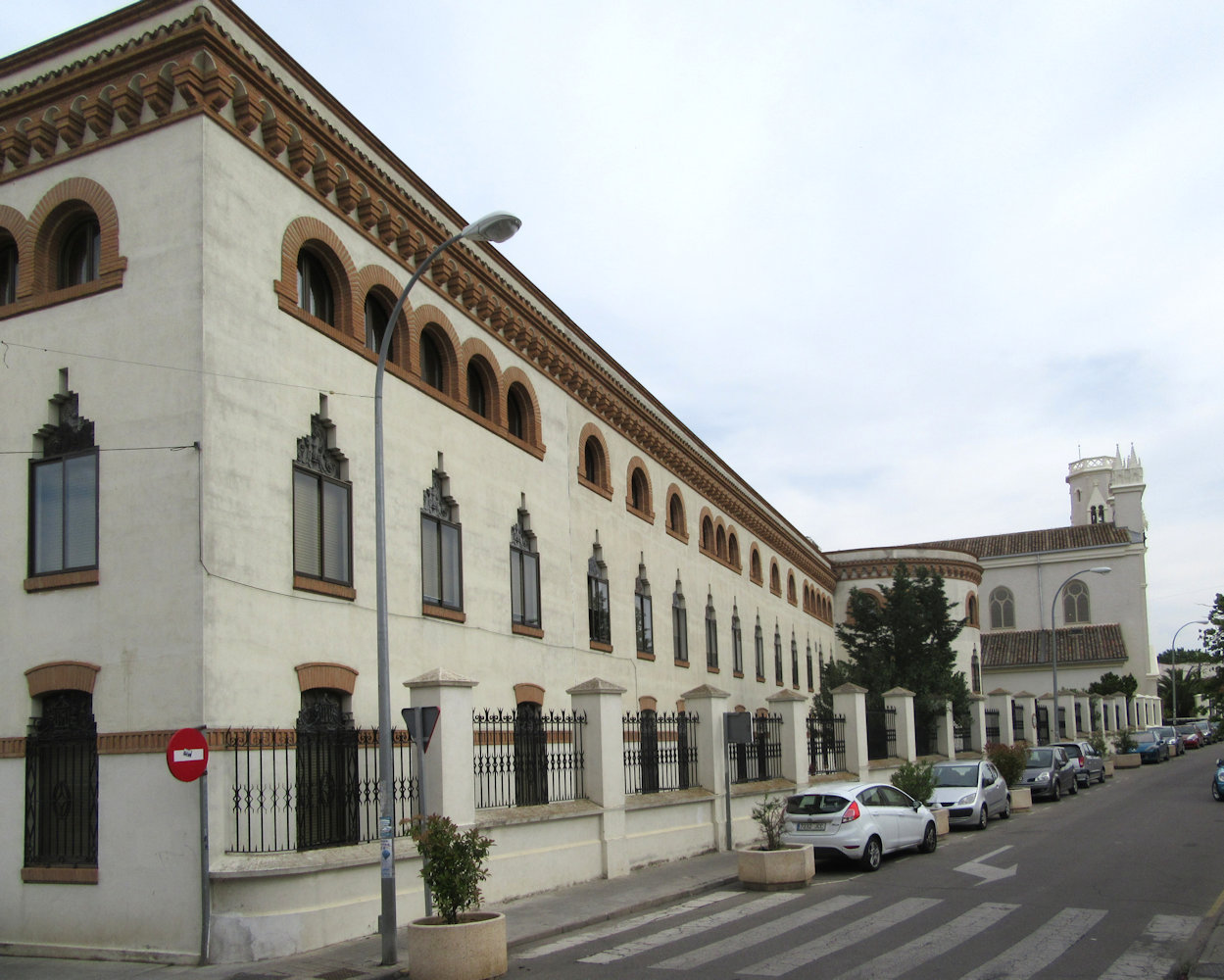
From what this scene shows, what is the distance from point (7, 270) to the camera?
15.8 meters

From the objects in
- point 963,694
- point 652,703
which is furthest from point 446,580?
point 963,694

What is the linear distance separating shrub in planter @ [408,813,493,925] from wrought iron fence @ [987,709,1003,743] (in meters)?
35.3

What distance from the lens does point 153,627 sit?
13.2 m

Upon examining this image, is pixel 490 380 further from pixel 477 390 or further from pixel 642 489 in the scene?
pixel 642 489

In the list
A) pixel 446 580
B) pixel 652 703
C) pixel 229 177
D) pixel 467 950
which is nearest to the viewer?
pixel 467 950

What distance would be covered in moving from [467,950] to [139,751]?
458 centimetres

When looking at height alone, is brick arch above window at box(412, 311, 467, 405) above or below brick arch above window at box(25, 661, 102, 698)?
above

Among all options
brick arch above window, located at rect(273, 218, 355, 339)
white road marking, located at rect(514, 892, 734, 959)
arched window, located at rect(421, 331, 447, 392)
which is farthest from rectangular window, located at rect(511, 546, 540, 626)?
white road marking, located at rect(514, 892, 734, 959)

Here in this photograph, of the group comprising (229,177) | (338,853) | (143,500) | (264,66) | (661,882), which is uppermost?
(264,66)

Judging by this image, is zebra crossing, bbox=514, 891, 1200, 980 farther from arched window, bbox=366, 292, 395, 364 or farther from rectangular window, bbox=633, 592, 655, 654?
rectangular window, bbox=633, 592, 655, 654

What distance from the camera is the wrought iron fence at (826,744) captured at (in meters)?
27.0

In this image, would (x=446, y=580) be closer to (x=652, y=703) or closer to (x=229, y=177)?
(x=229, y=177)

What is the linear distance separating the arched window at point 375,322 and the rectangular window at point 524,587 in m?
5.11

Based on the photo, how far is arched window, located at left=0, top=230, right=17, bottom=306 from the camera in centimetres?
1566
